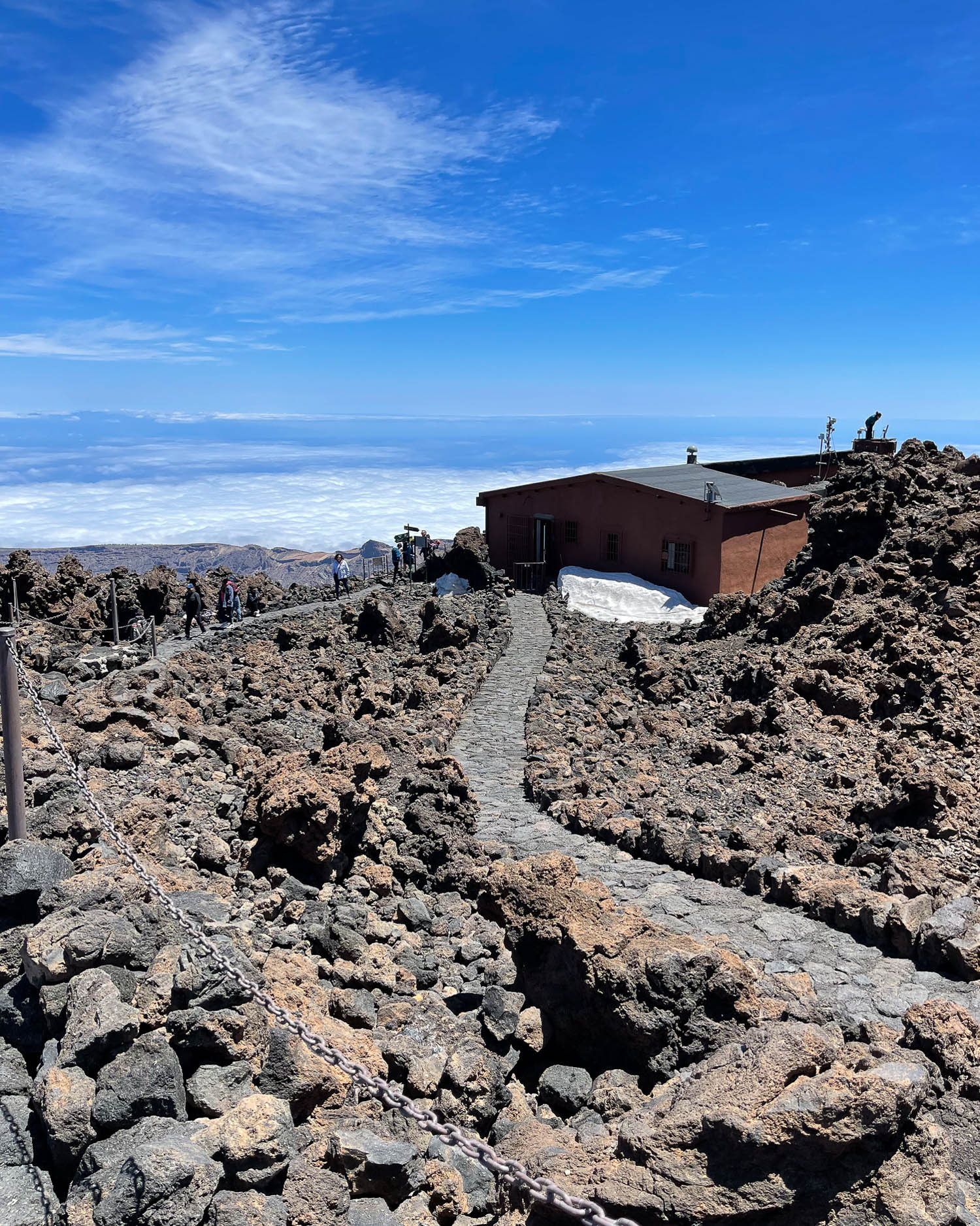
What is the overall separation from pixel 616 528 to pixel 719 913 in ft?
65.6

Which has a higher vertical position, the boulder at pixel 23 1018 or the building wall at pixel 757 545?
the building wall at pixel 757 545

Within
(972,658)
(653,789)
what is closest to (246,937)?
(653,789)

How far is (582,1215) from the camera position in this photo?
9.68 feet

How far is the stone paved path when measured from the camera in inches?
262

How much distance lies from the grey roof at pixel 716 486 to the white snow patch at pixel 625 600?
109 inches

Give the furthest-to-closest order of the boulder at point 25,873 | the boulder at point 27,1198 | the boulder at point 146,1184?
the boulder at point 25,873 < the boulder at point 27,1198 < the boulder at point 146,1184

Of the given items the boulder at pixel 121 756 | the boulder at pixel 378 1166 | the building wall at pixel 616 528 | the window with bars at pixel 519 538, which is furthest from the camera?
the window with bars at pixel 519 538

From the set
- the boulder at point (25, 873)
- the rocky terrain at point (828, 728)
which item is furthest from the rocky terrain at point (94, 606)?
the boulder at point (25, 873)

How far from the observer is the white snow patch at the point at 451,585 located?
27875mm

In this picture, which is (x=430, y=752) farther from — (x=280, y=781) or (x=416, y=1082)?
(x=416, y=1082)

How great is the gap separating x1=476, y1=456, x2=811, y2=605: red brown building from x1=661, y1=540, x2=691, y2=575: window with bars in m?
0.02

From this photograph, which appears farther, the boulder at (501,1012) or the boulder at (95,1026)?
the boulder at (501,1012)

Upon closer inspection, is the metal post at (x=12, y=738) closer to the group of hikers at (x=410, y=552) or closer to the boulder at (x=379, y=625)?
the boulder at (x=379, y=625)

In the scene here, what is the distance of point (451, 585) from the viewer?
28234mm
